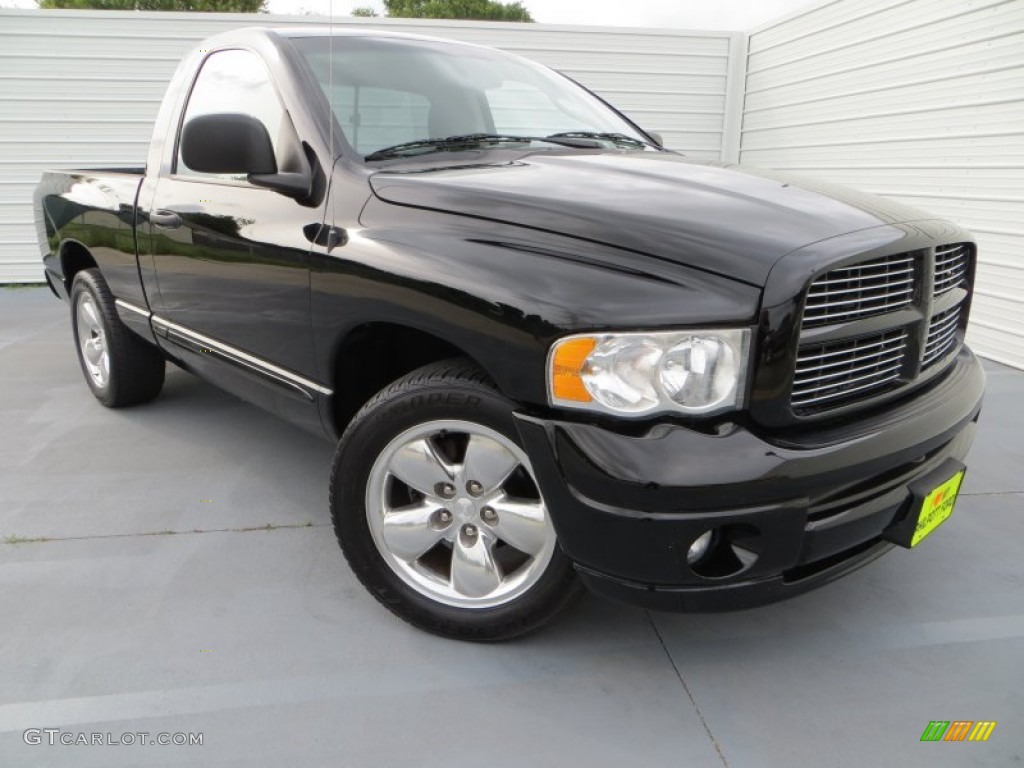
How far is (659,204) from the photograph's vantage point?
1.95 m

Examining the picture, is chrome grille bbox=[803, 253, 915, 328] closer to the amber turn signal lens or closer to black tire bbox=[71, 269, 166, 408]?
the amber turn signal lens

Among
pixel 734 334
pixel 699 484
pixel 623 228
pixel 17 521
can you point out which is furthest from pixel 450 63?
pixel 17 521

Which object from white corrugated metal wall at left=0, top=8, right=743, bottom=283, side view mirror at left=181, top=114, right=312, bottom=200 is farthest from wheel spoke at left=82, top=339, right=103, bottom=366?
white corrugated metal wall at left=0, top=8, right=743, bottom=283

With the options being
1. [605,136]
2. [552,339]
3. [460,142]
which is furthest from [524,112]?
[552,339]

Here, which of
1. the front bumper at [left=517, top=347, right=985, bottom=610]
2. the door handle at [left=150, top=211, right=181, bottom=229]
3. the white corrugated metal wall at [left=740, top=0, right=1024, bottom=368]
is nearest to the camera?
the front bumper at [left=517, top=347, right=985, bottom=610]

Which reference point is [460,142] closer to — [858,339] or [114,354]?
[858,339]

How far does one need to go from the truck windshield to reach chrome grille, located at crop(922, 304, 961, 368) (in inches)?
50.9

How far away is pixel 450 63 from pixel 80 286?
2477mm

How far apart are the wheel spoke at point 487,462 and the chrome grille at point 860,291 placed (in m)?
0.80

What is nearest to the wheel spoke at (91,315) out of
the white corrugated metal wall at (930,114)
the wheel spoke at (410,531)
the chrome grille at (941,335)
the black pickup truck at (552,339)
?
the black pickup truck at (552,339)

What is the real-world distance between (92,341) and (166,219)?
1548 mm

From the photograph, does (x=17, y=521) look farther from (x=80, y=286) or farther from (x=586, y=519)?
(x=586, y=519)

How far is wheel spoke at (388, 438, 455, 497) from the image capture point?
211 centimetres

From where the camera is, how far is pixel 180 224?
300cm
